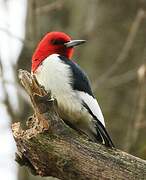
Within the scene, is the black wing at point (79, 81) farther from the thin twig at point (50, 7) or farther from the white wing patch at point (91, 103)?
the thin twig at point (50, 7)

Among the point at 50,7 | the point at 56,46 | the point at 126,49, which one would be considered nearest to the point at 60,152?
the point at 56,46

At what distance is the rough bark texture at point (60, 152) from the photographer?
3.77 m

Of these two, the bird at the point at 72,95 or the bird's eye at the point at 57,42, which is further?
the bird's eye at the point at 57,42

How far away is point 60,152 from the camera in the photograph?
3783mm

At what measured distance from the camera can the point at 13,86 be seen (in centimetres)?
636

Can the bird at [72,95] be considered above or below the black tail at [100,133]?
above

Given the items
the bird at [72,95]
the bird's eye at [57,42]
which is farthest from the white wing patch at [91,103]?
the bird's eye at [57,42]

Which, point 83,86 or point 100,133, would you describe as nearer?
point 100,133

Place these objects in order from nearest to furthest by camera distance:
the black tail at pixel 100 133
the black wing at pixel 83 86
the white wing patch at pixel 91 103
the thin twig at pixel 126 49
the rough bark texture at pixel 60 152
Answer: the rough bark texture at pixel 60 152 → the black tail at pixel 100 133 → the black wing at pixel 83 86 → the white wing patch at pixel 91 103 → the thin twig at pixel 126 49

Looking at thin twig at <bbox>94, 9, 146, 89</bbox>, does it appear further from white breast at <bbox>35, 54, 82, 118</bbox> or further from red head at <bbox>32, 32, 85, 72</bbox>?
white breast at <bbox>35, 54, 82, 118</bbox>

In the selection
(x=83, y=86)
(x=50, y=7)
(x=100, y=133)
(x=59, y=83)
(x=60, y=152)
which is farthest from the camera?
(x=50, y=7)

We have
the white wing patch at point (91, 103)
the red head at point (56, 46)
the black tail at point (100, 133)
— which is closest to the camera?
the black tail at point (100, 133)

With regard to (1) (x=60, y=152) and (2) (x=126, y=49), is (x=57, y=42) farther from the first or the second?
(2) (x=126, y=49)

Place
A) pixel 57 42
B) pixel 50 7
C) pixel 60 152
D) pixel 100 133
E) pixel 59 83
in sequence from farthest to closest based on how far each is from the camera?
pixel 50 7, pixel 57 42, pixel 59 83, pixel 100 133, pixel 60 152
